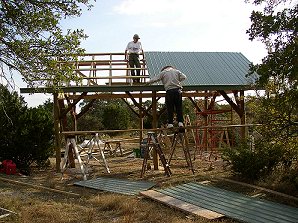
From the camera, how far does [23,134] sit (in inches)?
512

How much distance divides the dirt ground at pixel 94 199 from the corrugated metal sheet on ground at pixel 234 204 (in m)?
0.39

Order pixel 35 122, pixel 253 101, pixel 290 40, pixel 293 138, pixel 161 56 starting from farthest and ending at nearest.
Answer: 1. pixel 161 56
2. pixel 35 122
3. pixel 253 101
4. pixel 293 138
5. pixel 290 40

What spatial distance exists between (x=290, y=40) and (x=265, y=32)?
42cm

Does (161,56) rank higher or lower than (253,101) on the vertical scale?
higher

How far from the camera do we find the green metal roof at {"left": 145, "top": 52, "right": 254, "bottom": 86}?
496 inches

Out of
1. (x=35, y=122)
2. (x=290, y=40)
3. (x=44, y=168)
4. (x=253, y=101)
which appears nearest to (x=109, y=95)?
(x=35, y=122)

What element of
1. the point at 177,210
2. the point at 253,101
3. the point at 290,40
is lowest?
the point at 177,210

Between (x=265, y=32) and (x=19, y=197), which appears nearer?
(x=265, y=32)

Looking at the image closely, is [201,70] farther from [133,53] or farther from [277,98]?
[277,98]

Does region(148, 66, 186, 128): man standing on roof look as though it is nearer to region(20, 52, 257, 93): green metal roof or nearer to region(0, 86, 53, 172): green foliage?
region(20, 52, 257, 93): green metal roof

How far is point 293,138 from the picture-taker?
28.0ft

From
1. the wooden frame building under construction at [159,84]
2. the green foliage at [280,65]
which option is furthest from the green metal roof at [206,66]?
the green foliage at [280,65]

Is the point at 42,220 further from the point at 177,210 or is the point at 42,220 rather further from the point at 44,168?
the point at 44,168

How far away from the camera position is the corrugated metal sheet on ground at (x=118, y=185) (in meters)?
9.36
